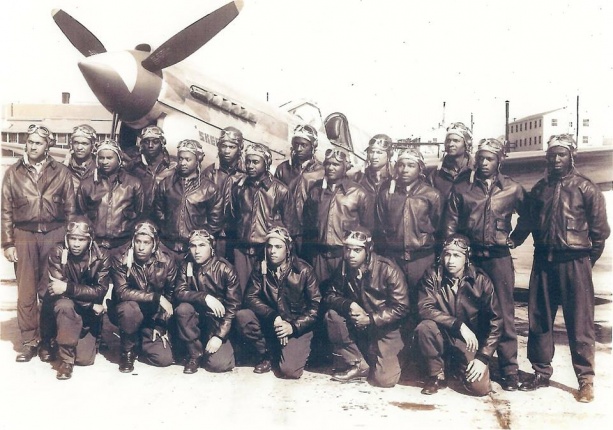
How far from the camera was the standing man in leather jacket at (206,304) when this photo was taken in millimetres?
4438

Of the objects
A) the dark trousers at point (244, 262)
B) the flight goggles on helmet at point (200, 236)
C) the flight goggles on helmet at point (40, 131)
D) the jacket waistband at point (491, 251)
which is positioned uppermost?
the flight goggles on helmet at point (40, 131)

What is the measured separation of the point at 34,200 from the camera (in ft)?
15.6

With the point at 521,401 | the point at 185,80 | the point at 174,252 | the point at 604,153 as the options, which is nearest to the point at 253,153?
the point at 174,252

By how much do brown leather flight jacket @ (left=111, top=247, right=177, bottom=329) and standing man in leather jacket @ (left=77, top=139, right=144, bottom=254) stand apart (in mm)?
316

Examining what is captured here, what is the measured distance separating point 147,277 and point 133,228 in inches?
22.9

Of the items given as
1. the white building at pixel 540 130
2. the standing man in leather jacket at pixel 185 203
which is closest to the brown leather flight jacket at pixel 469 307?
the standing man in leather jacket at pixel 185 203

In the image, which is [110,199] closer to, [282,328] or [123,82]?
[123,82]

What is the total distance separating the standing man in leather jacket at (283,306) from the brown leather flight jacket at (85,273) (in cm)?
116

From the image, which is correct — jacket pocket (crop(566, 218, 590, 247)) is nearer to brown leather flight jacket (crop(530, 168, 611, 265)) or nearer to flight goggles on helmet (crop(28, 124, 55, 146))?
brown leather flight jacket (crop(530, 168, 611, 265))

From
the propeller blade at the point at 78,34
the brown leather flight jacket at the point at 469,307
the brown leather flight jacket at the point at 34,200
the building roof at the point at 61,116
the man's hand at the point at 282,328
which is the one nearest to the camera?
the brown leather flight jacket at the point at 469,307

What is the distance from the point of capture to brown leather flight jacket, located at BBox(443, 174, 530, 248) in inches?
165

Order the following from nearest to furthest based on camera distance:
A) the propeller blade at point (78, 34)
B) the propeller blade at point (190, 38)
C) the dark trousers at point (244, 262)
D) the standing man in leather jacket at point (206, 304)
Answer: the standing man in leather jacket at point (206, 304)
the dark trousers at point (244, 262)
the propeller blade at point (190, 38)
the propeller blade at point (78, 34)

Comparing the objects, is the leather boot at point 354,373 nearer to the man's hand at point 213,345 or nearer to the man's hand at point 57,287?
the man's hand at point 213,345

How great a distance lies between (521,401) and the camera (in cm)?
393
